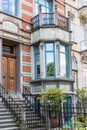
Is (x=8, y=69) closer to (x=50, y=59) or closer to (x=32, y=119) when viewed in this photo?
(x=50, y=59)

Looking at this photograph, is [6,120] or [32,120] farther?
[32,120]

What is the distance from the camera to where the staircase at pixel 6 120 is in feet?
40.4

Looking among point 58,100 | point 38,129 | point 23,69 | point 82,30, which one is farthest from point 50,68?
point 82,30

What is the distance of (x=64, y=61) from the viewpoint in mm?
17234

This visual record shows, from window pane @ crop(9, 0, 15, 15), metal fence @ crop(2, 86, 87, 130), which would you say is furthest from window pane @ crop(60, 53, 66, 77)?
window pane @ crop(9, 0, 15, 15)

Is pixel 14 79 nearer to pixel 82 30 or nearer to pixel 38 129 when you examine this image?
pixel 38 129

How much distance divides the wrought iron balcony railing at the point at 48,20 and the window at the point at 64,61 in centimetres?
144

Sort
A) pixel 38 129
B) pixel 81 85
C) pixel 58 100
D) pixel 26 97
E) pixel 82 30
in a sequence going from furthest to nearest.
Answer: pixel 82 30 < pixel 81 85 < pixel 26 97 < pixel 58 100 < pixel 38 129

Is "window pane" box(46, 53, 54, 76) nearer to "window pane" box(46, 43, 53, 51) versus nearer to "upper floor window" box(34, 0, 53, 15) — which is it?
"window pane" box(46, 43, 53, 51)

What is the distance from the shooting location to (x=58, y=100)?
14.2 meters

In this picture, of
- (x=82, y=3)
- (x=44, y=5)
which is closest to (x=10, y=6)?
(x=44, y=5)

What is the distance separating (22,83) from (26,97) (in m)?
1.05

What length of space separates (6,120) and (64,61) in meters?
6.18

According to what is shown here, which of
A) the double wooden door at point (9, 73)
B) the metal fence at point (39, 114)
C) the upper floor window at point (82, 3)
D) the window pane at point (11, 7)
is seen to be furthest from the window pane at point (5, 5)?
the upper floor window at point (82, 3)
